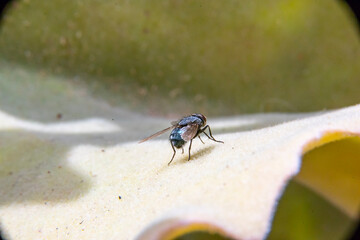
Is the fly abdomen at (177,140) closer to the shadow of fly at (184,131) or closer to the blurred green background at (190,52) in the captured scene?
the shadow of fly at (184,131)

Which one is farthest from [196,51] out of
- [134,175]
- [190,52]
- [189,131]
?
[134,175]

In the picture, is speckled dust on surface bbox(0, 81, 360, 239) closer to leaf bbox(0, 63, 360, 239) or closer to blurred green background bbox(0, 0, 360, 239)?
leaf bbox(0, 63, 360, 239)

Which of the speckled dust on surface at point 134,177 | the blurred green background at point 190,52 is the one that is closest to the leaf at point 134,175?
the speckled dust on surface at point 134,177

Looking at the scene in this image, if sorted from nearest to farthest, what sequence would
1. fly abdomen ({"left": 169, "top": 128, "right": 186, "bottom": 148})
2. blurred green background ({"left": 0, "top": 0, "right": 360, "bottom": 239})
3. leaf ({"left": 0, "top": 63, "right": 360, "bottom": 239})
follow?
1. leaf ({"left": 0, "top": 63, "right": 360, "bottom": 239})
2. fly abdomen ({"left": 169, "top": 128, "right": 186, "bottom": 148})
3. blurred green background ({"left": 0, "top": 0, "right": 360, "bottom": 239})

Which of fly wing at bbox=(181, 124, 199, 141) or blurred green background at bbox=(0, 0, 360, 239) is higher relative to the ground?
fly wing at bbox=(181, 124, 199, 141)

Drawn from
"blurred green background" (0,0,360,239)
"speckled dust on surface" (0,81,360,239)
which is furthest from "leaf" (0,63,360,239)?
"blurred green background" (0,0,360,239)

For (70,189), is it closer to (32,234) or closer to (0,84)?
(32,234)

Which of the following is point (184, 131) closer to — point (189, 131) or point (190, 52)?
point (189, 131)

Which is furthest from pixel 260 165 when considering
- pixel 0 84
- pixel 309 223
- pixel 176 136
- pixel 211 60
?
pixel 0 84
